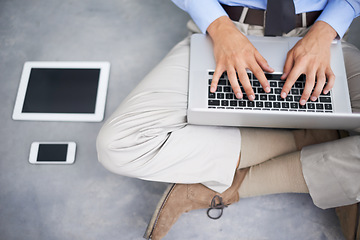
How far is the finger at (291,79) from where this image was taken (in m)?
0.88

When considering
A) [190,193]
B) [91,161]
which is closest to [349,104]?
[190,193]

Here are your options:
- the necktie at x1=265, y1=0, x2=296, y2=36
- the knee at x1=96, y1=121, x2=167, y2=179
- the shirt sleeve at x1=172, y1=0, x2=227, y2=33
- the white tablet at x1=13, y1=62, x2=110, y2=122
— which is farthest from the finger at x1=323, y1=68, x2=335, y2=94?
the white tablet at x1=13, y1=62, x2=110, y2=122

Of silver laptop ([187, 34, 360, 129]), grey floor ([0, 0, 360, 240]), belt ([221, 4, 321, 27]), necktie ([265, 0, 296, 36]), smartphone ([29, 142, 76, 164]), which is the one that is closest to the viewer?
silver laptop ([187, 34, 360, 129])

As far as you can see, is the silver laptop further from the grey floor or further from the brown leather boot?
the grey floor

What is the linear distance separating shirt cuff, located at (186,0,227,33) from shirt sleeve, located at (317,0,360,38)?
1.13ft

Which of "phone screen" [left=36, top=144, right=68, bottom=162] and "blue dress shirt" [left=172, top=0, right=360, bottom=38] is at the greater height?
"blue dress shirt" [left=172, top=0, right=360, bottom=38]

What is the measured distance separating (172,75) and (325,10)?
57 centimetres

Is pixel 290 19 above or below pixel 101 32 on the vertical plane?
above

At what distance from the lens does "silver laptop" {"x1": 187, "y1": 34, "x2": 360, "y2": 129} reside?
837 millimetres

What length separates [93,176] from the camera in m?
1.28

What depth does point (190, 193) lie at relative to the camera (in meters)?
1.11

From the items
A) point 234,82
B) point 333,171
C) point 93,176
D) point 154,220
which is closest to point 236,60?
point 234,82

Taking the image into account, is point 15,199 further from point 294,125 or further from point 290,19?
point 290,19

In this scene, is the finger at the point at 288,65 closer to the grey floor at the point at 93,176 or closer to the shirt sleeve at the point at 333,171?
the shirt sleeve at the point at 333,171
